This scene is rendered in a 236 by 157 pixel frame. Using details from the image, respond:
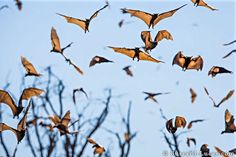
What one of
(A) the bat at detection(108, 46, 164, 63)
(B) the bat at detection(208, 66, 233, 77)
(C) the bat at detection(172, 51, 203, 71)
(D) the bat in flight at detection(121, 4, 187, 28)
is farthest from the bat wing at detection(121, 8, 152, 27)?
(B) the bat at detection(208, 66, 233, 77)

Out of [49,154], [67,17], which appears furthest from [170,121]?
[49,154]

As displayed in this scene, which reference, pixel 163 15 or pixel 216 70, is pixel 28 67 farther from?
pixel 216 70

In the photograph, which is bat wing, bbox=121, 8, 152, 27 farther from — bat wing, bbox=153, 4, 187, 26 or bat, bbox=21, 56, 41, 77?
bat, bbox=21, 56, 41, 77

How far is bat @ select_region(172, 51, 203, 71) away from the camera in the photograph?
268cm

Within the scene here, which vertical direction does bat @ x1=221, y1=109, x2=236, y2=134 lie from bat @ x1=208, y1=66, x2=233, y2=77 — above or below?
below

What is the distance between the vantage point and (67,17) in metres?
2.65

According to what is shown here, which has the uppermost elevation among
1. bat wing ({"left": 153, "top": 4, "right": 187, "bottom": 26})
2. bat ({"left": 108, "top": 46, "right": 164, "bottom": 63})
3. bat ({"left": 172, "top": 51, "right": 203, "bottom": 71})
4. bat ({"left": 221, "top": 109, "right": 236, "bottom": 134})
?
bat wing ({"left": 153, "top": 4, "right": 187, "bottom": 26})

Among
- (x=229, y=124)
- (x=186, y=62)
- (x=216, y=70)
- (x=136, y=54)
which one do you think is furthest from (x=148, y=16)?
(x=229, y=124)

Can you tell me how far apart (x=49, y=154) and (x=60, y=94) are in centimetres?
112

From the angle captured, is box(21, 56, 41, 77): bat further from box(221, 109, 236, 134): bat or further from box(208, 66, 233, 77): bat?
box(221, 109, 236, 134): bat

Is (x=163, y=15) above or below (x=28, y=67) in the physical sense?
above

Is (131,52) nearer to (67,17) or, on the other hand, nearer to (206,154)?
(67,17)

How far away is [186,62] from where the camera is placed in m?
2.70

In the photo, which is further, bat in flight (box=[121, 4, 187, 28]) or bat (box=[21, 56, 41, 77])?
bat (box=[21, 56, 41, 77])
